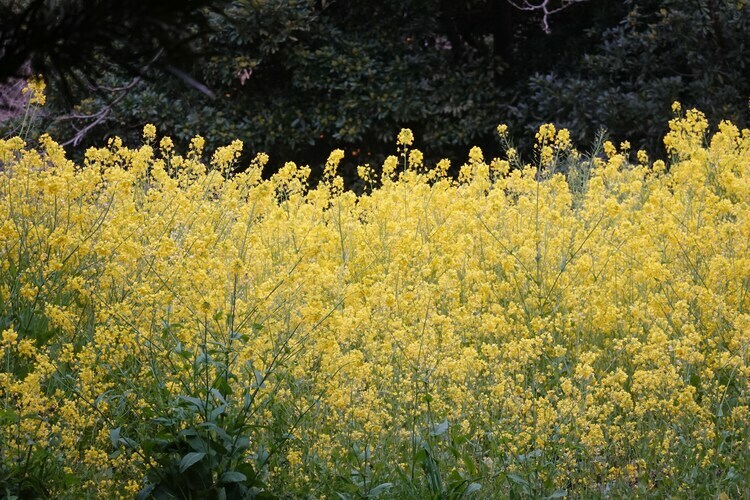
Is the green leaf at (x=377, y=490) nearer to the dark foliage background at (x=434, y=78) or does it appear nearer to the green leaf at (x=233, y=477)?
the green leaf at (x=233, y=477)

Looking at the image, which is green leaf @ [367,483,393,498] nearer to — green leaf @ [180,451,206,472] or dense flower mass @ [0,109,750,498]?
dense flower mass @ [0,109,750,498]

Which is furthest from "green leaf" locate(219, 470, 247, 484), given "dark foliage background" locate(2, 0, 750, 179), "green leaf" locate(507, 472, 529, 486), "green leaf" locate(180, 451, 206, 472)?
"dark foliage background" locate(2, 0, 750, 179)

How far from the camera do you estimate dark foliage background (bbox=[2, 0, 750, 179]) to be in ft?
34.6

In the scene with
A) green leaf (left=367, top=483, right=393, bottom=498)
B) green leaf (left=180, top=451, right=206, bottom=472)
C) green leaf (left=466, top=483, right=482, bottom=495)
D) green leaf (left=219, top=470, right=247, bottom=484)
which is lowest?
green leaf (left=466, top=483, right=482, bottom=495)

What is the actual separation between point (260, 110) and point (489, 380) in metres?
8.29

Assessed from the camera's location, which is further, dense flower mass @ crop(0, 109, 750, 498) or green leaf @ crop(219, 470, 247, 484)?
Answer: dense flower mass @ crop(0, 109, 750, 498)

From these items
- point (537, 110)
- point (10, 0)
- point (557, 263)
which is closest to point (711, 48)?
point (537, 110)

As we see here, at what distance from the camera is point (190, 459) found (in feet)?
9.58

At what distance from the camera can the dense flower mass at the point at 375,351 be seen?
3348 mm

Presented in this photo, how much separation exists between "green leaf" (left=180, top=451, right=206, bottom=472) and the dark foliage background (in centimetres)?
809

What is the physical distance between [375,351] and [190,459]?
1.31m

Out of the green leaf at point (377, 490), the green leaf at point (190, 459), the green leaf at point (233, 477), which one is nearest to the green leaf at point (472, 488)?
the green leaf at point (377, 490)

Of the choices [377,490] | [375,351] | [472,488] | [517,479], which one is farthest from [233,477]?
[375,351]

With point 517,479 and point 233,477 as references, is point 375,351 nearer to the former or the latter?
point 517,479
